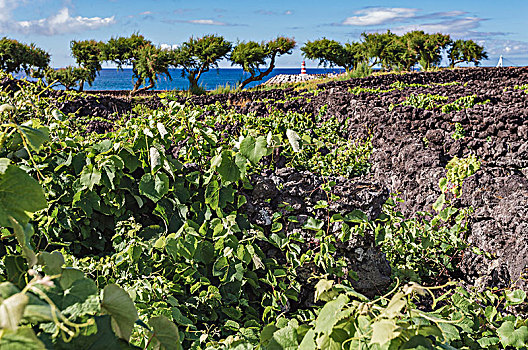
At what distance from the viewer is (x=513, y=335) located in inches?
76.0

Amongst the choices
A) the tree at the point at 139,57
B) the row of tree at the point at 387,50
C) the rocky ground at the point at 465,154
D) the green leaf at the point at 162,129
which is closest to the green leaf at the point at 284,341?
the rocky ground at the point at 465,154

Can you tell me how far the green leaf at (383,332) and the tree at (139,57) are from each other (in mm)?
16346

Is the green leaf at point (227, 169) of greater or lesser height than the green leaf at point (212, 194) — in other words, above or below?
above

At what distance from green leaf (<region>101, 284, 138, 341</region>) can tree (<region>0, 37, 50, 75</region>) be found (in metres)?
18.3

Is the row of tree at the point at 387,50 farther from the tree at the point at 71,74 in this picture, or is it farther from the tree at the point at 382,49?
the tree at the point at 71,74

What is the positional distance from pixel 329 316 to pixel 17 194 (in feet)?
2.47

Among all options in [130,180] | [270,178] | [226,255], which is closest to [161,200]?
[130,180]

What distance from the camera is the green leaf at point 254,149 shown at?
229 cm

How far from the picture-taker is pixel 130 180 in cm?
252

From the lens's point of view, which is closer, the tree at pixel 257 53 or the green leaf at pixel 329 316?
the green leaf at pixel 329 316

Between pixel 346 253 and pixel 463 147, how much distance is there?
2.71 meters

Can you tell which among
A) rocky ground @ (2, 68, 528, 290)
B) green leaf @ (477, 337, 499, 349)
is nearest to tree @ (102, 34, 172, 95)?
rocky ground @ (2, 68, 528, 290)

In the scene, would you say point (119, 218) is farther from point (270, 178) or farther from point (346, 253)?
point (346, 253)

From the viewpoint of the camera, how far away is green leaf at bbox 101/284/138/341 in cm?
85
